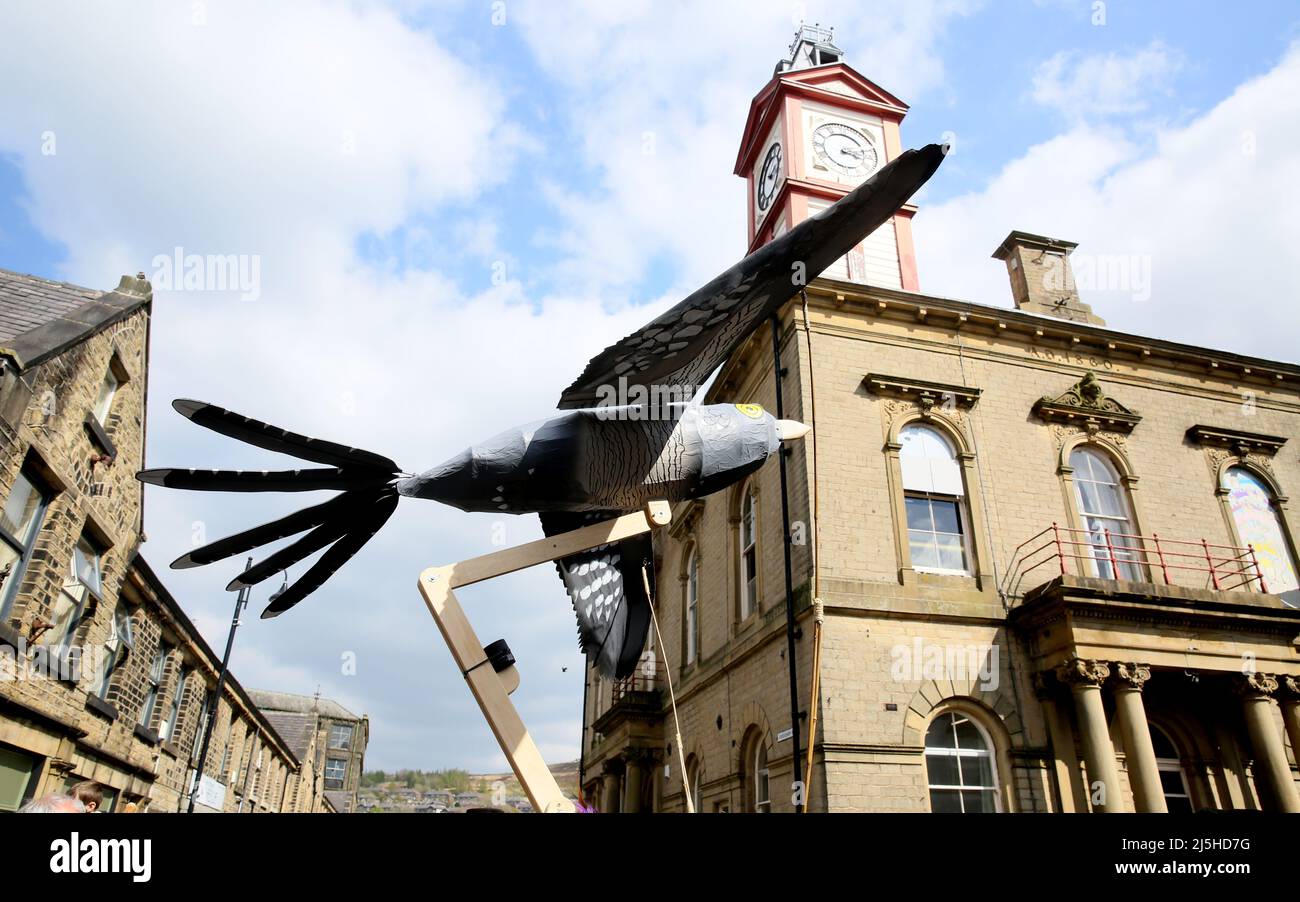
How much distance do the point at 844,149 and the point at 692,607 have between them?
12.4 m

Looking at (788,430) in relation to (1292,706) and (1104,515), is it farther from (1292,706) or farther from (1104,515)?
(1292,706)

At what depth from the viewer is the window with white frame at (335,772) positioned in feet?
206

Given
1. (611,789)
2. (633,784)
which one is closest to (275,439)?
(633,784)

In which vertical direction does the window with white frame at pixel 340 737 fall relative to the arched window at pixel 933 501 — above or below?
above

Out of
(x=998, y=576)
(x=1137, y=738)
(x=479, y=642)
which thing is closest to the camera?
(x=479, y=642)


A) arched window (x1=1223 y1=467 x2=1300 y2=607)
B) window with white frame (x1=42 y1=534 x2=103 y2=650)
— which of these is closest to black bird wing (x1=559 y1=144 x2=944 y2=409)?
window with white frame (x1=42 y1=534 x2=103 y2=650)

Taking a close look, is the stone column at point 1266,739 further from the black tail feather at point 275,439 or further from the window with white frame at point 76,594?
the window with white frame at point 76,594

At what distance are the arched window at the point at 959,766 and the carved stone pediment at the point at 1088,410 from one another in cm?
563

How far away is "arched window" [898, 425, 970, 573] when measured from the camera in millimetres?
11773

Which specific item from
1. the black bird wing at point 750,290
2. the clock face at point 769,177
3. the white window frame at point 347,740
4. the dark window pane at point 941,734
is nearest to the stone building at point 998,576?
the dark window pane at point 941,734

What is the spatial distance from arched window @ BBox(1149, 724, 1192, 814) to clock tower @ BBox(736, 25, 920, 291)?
400 inches

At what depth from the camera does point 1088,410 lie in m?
13.2

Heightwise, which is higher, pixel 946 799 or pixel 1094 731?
pixel 1094 731

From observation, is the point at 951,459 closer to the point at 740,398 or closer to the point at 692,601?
the point at 740,398
